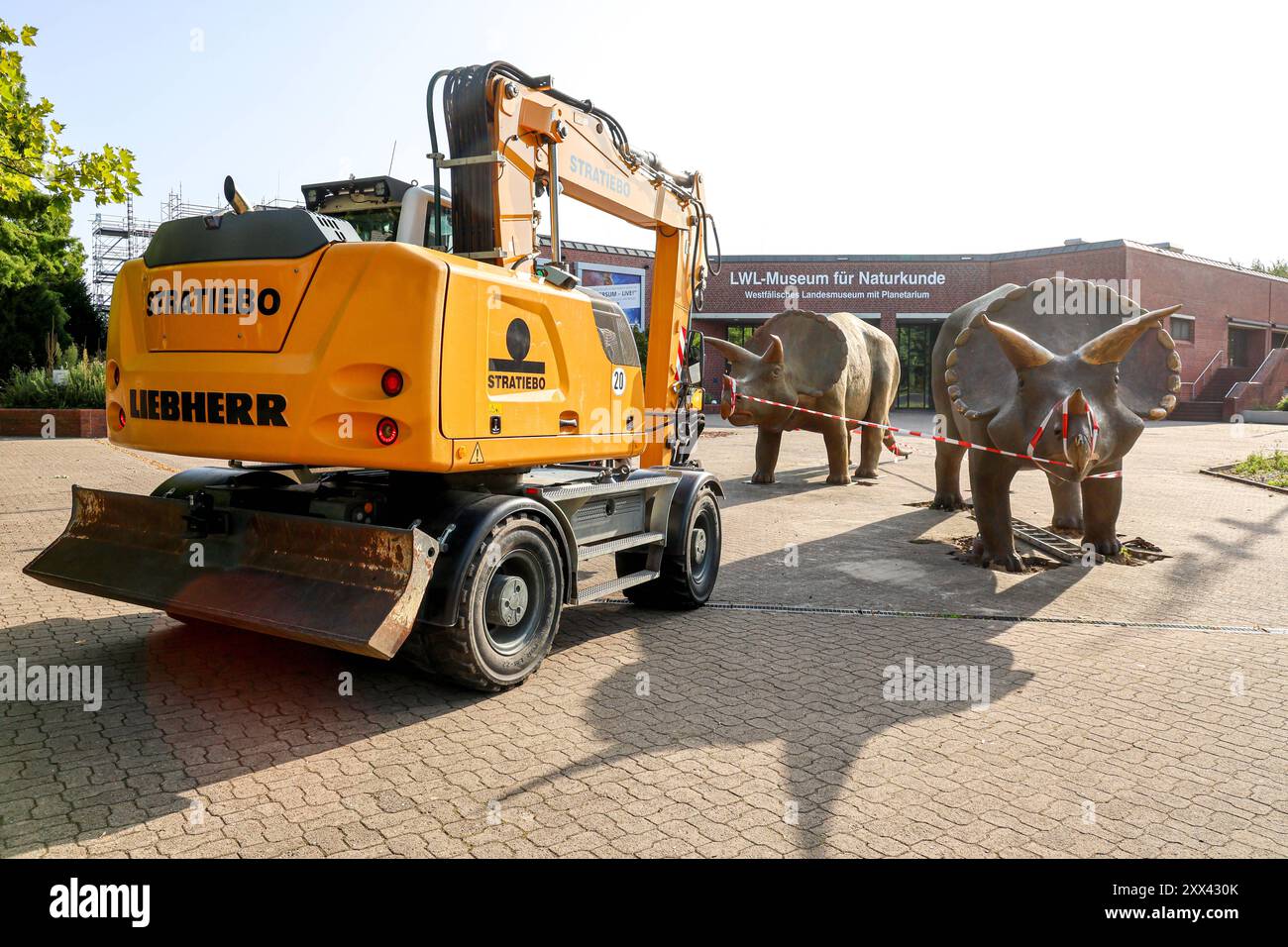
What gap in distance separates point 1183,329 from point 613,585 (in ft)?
128

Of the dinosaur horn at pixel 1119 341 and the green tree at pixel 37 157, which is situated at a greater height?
the green tree at pixel 37 157

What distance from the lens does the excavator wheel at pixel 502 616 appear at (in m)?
4.86

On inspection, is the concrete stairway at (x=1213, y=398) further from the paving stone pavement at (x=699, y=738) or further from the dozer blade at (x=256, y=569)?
the dozer blade at (x=256, y=569)

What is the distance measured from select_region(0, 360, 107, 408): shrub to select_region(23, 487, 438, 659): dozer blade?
18.7 meters

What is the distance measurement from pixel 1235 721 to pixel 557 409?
4139 millimetres

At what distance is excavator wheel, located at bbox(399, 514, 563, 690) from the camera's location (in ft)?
16.0

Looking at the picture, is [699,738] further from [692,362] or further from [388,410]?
[692,362]

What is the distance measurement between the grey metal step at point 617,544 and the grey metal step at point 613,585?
205 mm

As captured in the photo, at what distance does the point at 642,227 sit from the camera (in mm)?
8078

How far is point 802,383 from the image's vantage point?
15023mm

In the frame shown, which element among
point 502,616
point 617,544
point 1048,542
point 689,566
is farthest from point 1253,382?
point 502,616

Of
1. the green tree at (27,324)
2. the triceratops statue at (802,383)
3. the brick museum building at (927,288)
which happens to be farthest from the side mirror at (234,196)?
the brick museum building at (927,288)

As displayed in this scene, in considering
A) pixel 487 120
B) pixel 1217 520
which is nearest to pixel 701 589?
pixel 487 120
